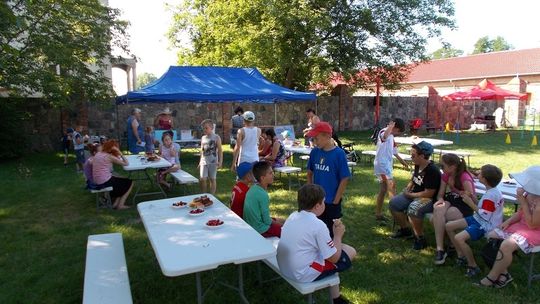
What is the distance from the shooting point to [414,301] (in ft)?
11.5

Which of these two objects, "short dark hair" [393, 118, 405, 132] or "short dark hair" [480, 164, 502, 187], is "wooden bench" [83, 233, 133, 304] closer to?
"short dark hair" [480, 164, 502, 187]

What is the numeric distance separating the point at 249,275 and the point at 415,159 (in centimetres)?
233

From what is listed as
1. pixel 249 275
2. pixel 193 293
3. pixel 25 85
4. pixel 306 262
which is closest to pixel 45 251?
pixel 193 293

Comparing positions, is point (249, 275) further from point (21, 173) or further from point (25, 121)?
point (25, 121)

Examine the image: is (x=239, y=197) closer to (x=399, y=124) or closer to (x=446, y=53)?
(x=399, y=124)

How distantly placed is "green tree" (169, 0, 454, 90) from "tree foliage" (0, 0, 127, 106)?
5783 mm

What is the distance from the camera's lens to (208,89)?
1066 cm

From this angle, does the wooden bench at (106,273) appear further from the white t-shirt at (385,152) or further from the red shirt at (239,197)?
the white t-shirt at (385,152)

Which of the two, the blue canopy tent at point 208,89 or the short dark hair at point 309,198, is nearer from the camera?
the short dark hair at point 309,198

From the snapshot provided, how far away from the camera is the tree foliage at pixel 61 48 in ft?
34.6

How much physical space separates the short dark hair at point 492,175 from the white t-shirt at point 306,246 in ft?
6.62

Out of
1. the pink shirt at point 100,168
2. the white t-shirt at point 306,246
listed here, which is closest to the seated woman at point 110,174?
the pink shirt at point 100,168

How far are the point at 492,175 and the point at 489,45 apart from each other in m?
89.4

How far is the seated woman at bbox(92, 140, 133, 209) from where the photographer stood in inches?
252
